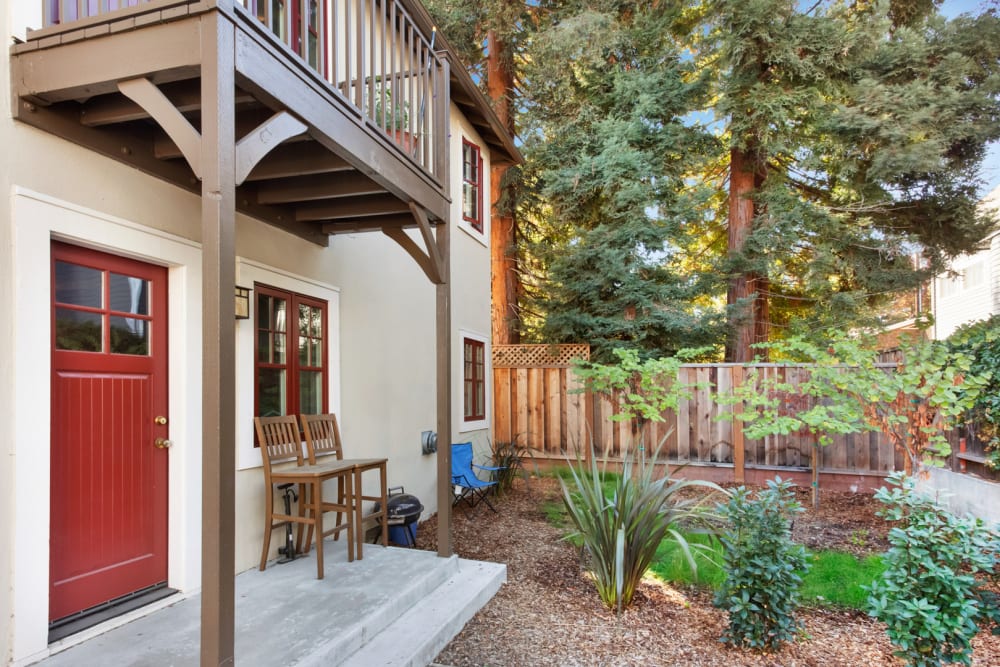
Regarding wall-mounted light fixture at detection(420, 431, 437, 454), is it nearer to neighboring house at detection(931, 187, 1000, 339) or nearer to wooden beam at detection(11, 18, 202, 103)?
wooden beam at detection(11, 18, 202, 103)

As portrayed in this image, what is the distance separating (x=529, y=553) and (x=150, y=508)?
9.59 feet

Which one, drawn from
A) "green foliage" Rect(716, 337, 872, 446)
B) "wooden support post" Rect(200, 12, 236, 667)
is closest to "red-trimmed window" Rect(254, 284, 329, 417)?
"wooden support post" Rect(200, 12, 236, 667)

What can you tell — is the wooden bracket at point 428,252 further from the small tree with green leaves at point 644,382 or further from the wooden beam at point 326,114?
the small tree with green leaves at point 644,382

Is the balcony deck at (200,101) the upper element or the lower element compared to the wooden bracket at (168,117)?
upper

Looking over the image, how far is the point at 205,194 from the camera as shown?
2.13m

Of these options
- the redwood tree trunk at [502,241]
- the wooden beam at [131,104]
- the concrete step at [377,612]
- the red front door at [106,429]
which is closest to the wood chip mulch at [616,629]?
the concrete step at [377,612]

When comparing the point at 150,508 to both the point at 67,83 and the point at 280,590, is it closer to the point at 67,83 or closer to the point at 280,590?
the point at 280,590

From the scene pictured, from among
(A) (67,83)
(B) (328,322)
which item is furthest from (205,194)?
(B) (328,322)

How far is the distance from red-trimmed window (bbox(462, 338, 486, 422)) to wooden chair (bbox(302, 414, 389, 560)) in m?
2.75

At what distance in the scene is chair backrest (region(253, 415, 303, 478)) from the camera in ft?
12.4

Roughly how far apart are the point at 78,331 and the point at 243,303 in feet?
3.42

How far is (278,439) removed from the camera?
4.04 meters

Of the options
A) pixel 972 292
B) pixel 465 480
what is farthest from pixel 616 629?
pixel 972 292

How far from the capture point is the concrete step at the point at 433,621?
2.86 meters
